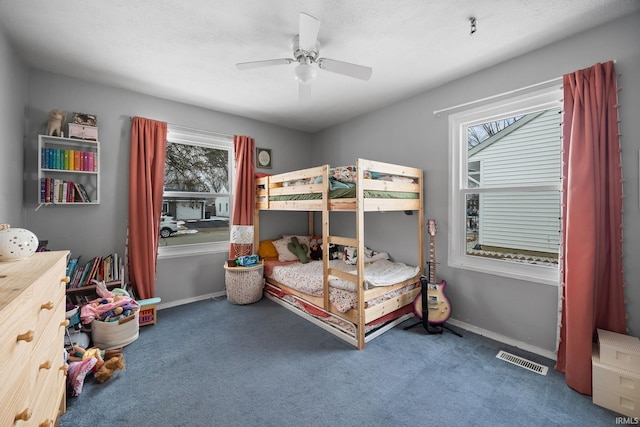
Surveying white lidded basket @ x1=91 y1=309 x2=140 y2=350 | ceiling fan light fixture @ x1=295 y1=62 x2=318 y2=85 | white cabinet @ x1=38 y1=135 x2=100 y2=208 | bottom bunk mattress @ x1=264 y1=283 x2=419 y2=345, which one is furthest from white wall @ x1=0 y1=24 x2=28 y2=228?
bottom bunk mattress @ x1=264 y1=283 x2=419 y2=345

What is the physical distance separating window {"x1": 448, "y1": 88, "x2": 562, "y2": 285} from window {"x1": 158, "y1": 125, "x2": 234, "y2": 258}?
2.90 metres

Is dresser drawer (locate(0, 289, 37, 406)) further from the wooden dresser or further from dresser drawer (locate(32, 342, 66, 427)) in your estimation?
dresser drawer (locate(32, 342, 66, 427))

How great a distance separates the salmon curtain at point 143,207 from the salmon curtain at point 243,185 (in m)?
0.92

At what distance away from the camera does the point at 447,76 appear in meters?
2.60

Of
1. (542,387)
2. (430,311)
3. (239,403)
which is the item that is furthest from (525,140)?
(239,403)

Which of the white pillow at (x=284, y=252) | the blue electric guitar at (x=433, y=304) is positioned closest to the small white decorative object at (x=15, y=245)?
the white pillow at (x=284, y=252)

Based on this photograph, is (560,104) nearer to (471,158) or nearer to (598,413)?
(471,158)

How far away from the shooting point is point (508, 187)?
242 centimetres

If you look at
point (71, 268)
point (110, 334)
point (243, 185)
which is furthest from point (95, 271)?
point (243, 185)

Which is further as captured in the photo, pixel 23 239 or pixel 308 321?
pixel 308 321

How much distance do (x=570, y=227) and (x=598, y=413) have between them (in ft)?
3.74

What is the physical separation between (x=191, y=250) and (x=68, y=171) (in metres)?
1.48

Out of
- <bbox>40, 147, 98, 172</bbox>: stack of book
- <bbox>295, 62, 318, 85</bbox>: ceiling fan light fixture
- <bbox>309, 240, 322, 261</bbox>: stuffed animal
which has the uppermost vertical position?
<bbox>295, 62, 318, 85</bbox>: ceiling fan light fixture

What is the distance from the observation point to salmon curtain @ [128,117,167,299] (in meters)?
2.87
